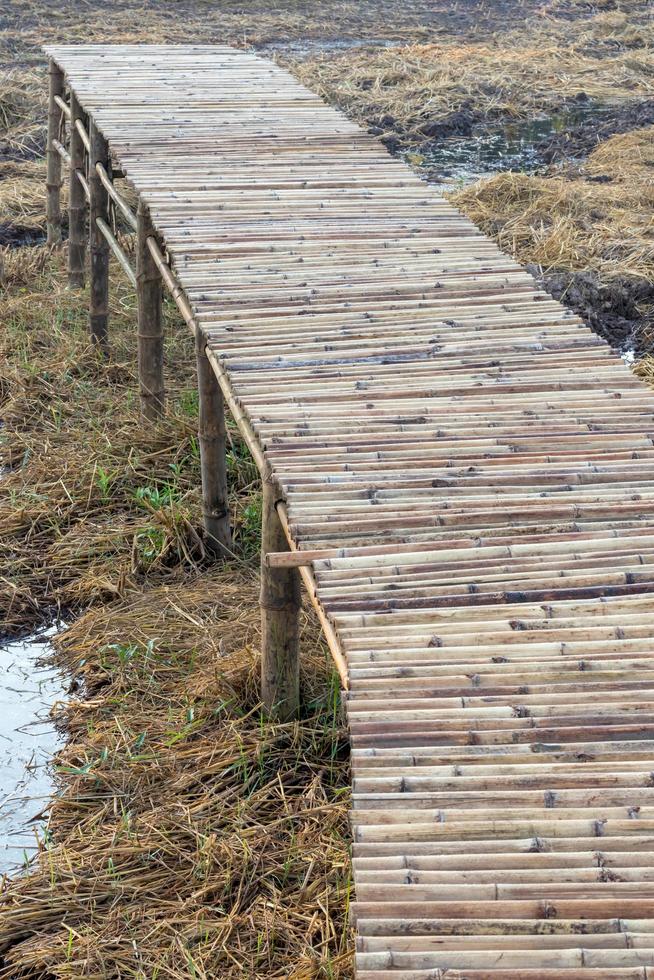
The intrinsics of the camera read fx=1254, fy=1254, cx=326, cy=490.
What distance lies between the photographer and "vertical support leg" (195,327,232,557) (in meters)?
4.38

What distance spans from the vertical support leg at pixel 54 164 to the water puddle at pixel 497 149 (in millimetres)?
2802

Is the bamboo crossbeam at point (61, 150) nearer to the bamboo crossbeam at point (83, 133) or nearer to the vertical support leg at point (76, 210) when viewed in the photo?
the vertical support leg at point (76, 210)

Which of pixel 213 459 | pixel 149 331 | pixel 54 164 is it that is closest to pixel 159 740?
pixel 213 459

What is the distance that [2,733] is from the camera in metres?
3.97

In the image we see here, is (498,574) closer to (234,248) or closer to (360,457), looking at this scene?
(360,457)

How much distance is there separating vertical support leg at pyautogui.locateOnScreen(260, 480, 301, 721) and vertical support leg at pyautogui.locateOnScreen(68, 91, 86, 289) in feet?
13.6

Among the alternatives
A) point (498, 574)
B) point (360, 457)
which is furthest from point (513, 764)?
point (360, 457)

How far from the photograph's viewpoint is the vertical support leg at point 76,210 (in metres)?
6.81

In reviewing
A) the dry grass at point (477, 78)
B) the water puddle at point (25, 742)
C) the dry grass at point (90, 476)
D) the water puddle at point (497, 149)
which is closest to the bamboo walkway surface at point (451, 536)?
the dry grass at point (90, 476)

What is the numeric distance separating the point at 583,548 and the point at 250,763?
1319 millimetres

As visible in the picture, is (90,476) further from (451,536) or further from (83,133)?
(451,536)

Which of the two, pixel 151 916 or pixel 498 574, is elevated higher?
pixel 498 574

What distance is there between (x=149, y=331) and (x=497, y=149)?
18.8 ft

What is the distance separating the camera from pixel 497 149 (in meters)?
10.4
